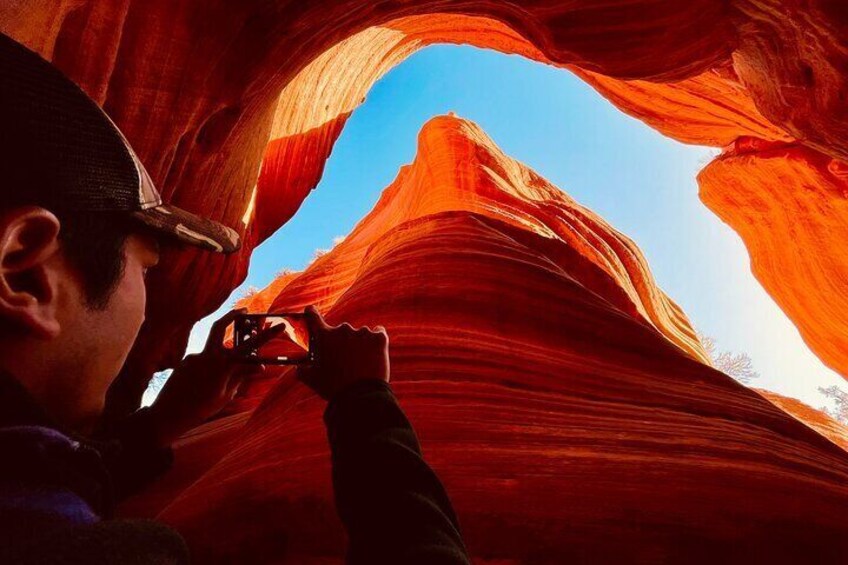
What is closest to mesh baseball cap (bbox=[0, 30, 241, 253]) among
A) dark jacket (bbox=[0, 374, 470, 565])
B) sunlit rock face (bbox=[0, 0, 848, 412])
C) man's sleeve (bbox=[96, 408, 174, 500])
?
dark jacket (bbox=[0, 374, 470, 565])

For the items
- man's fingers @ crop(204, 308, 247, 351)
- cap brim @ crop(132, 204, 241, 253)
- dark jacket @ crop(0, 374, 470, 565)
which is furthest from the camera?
man's fingers @ crop(204, 308, 247, 351)

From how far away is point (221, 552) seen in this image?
2.22 metres

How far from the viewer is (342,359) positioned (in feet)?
4.92

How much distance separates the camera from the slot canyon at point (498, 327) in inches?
88.7

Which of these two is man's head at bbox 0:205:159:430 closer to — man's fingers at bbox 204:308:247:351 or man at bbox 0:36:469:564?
man at bbox 0:36:469:564

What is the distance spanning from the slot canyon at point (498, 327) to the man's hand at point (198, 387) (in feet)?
1.90

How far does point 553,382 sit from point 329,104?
6.55 m

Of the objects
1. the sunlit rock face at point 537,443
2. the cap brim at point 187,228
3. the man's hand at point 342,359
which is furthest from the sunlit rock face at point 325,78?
the man's hand at point 342,359

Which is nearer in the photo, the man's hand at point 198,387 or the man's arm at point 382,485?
the man's arm at point 382,485

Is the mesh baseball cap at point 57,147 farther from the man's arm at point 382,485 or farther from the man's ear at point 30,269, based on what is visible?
the man's arm at point 382,485

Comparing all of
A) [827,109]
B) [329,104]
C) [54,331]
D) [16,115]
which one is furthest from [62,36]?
[827,109]

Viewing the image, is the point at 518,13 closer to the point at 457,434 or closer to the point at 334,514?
the point at 457,434

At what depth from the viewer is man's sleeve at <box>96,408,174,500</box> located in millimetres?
2008

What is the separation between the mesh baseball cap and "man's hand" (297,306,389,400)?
59 centimetres
